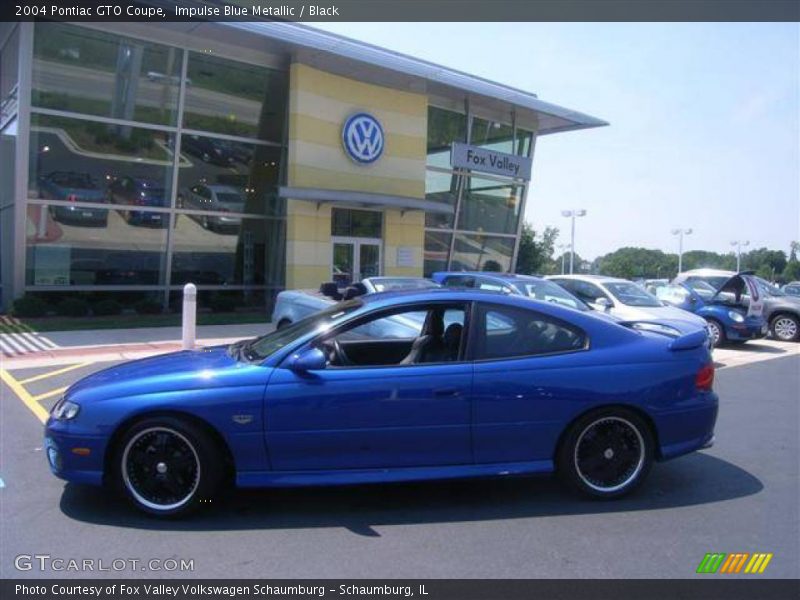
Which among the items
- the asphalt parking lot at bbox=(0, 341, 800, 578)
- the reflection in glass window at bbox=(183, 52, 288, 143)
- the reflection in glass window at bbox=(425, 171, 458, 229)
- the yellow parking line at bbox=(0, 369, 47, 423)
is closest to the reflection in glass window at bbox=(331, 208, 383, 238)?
the reflection in glass window at bbox=(425, 171, 458, 229)

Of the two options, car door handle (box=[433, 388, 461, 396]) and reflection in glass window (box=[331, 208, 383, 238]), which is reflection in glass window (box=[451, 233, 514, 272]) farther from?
car door handle (box=[433, 388, 461, 396])

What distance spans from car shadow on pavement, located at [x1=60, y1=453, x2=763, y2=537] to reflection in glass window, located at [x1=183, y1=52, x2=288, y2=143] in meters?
15.1

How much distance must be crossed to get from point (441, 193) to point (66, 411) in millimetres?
19760

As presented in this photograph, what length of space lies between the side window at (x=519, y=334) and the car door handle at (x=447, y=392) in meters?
0.31

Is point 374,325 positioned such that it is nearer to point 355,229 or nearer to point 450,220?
point 355,229

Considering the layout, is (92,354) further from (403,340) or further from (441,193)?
(441,193)

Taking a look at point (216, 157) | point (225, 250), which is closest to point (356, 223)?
point (225, 250)

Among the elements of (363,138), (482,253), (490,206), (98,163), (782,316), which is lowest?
(782,316)

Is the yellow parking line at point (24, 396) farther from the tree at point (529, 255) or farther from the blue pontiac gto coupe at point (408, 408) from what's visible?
the tree at point (529, 255)

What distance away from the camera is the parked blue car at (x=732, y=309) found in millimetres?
14148

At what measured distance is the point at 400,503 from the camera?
15.2 feet

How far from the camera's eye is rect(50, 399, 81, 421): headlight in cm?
432

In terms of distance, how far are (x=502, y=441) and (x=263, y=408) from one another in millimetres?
1601

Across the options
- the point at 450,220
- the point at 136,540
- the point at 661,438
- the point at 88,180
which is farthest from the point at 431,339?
the point at 450,220
